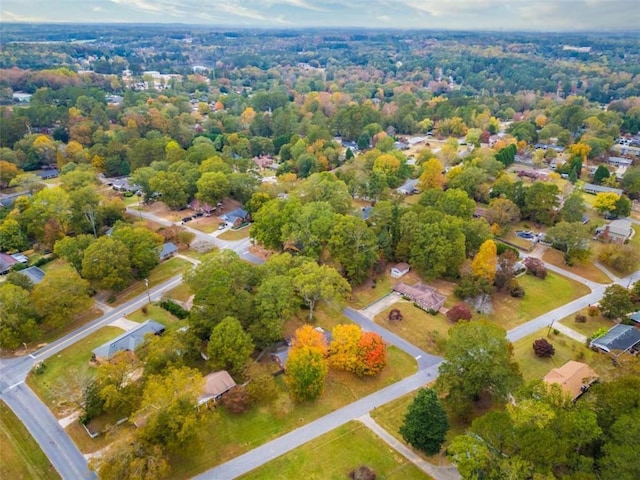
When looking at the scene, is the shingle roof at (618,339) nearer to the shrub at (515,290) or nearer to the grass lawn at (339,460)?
the shrub at (515,290)

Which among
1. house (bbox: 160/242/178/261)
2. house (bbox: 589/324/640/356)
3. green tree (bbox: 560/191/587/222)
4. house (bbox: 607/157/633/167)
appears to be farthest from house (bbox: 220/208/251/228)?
house (bbox: 607/157/633/167)

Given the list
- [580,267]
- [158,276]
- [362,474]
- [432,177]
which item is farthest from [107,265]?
[580,267]

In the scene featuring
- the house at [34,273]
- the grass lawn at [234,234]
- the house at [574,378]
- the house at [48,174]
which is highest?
the house at [574,378]

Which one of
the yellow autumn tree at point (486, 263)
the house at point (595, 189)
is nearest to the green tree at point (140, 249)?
the yellow autumn tree at point (486, 263)

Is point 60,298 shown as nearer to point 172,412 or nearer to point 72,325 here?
point 72,325

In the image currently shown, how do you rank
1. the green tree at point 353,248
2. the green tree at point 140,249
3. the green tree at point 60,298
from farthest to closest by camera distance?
the green tree at point 353,248, the green tree at point 140,249, the green tree at point 60,298

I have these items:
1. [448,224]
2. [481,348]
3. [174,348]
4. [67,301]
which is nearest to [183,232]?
[67,301]

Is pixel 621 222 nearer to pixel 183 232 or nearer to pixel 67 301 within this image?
pixel 183 232
